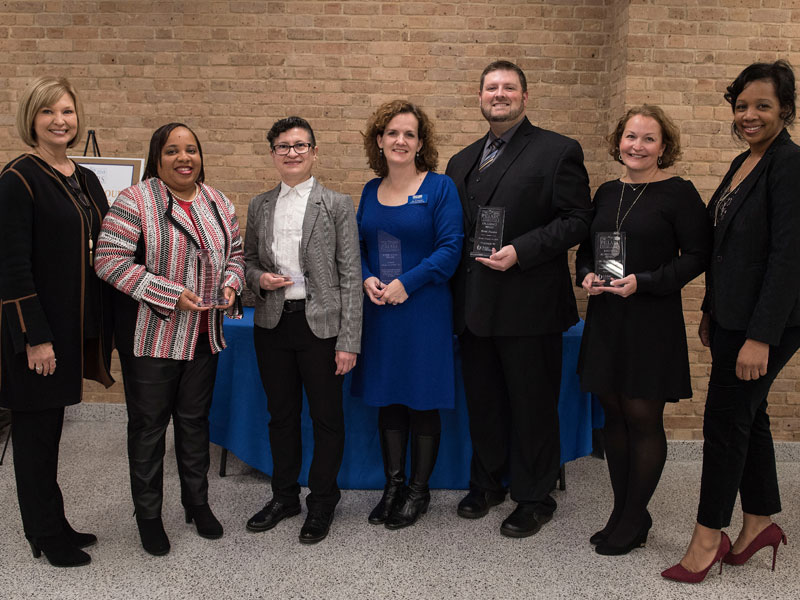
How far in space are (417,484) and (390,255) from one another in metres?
1.05

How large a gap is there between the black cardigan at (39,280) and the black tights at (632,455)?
2.04m

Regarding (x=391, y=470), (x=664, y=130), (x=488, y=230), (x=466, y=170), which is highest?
(x=664, y=130)

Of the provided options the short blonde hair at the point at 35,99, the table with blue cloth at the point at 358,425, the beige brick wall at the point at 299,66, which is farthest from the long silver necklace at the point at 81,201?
the beige brick wall at the point at 299,66

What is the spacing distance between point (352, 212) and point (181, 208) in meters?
0.66

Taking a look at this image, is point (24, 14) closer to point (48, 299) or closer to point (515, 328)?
point (48, 299)

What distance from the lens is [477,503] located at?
302 cm

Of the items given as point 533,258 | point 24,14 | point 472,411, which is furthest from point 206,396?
point 24,14

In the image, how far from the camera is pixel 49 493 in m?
2.46

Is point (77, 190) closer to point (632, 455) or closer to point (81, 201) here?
point (81, 201)

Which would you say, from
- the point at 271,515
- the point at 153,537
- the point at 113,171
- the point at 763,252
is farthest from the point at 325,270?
the point at 113,171

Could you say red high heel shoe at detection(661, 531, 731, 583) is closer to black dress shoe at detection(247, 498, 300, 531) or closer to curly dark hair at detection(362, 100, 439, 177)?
black dress shoe at detection(247, 498, 300, 531)

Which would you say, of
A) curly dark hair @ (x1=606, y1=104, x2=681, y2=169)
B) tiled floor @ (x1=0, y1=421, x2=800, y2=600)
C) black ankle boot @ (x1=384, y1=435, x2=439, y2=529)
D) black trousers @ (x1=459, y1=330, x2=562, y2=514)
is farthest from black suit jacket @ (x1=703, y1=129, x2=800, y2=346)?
black ankle boot @ (x1=384, y1=435, x2=439, y2=529)

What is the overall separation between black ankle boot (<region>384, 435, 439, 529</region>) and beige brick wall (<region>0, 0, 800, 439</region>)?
70.5 inches

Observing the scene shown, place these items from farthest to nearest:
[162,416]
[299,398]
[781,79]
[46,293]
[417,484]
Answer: [417,484], [299,398], [162,416], [46,293], [781,79]
